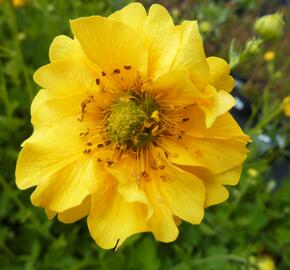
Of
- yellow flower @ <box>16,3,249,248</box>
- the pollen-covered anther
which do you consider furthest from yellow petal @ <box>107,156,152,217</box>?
the pollen-covered anther

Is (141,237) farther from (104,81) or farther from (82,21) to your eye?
(82,21)

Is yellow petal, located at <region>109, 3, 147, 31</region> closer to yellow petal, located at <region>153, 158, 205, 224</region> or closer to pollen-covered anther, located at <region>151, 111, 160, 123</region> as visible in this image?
pollen-covered anther, located at <region>151, 111, 160, 123</region>

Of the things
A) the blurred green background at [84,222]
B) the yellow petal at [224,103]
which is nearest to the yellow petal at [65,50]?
the yellow petal at [224,103]

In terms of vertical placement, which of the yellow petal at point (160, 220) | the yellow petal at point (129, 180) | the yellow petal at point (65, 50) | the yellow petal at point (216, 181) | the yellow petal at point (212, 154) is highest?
the yellow petal at point (65, 50)

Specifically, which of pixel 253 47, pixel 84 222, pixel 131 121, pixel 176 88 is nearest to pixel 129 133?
pixel 131 121

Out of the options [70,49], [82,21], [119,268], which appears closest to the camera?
[82,21]

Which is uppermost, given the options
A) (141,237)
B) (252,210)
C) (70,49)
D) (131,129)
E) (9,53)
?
(70,49)

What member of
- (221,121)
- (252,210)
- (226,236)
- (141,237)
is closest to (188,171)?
(221,121)

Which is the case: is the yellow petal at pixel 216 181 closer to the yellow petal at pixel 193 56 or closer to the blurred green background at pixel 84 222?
the yellow petal at pixel 193 56
